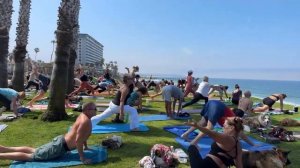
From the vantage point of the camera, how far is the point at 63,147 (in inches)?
237

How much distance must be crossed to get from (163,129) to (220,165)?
511 cm

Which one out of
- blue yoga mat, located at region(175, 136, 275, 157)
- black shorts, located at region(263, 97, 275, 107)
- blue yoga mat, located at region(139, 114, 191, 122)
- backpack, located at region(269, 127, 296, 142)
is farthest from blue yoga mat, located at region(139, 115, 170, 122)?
black shorts, located at region(263, 97, 275, 107)

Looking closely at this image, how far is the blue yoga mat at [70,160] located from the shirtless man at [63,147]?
108mm

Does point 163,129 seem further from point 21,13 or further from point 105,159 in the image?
point 21,13

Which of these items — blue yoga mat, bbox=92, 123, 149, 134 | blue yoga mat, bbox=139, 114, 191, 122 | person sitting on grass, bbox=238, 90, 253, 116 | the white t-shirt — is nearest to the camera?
blue yoga mat, bbox=92, 123, 149, 134

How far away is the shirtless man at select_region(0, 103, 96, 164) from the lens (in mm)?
5902

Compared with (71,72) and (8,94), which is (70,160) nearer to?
(8,94)

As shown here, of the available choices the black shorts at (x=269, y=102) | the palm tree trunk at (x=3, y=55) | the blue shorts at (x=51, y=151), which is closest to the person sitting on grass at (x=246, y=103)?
the black shorts at (x=269, y=102)

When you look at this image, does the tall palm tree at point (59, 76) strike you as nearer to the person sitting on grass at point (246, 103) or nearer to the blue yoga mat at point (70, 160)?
the blue yoga mat at point (70, 160)

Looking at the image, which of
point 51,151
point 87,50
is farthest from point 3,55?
point 87,50

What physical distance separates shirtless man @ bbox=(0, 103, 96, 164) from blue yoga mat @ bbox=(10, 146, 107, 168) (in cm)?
11

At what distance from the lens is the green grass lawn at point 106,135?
6.44 metres

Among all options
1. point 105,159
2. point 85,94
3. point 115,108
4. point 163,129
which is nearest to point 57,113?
point 115,108

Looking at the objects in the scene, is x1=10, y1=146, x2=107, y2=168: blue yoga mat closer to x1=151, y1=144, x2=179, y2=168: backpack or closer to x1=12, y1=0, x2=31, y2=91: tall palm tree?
x1=151, y1=144, x2=179, y2=168: backpack
